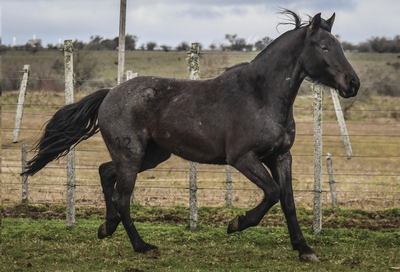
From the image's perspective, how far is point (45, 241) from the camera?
651 cm

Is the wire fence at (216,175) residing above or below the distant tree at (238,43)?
below

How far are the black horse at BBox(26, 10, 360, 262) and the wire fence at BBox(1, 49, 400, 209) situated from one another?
3.81 feet

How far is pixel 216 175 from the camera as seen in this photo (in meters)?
14.4

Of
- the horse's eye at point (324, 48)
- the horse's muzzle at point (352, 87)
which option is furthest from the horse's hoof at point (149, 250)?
the horse's eye at point (324, 48)

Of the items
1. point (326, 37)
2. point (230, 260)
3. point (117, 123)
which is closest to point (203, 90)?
point (117, 123)

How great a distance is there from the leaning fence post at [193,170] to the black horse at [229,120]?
1088mm

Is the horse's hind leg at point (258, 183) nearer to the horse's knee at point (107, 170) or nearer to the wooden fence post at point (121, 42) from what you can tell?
the horse's knee at point (107, 170)

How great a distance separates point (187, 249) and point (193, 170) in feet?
5.35

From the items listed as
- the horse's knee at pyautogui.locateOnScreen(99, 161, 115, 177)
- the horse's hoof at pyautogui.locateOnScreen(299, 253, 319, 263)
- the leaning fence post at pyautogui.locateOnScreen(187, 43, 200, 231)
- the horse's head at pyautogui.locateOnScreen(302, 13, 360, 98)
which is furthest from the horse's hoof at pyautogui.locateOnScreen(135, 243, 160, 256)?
the horse's head at pyautogui.locateOnScreen(302, 13, 360, 98)

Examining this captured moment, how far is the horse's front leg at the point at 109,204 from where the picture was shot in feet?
19.9

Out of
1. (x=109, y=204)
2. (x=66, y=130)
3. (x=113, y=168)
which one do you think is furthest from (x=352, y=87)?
(x=66, y=130)

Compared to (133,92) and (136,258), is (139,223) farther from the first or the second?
(133,92)

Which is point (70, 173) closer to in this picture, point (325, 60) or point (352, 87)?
point (325, 60)

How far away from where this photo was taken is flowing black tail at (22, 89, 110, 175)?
6.43 metres
